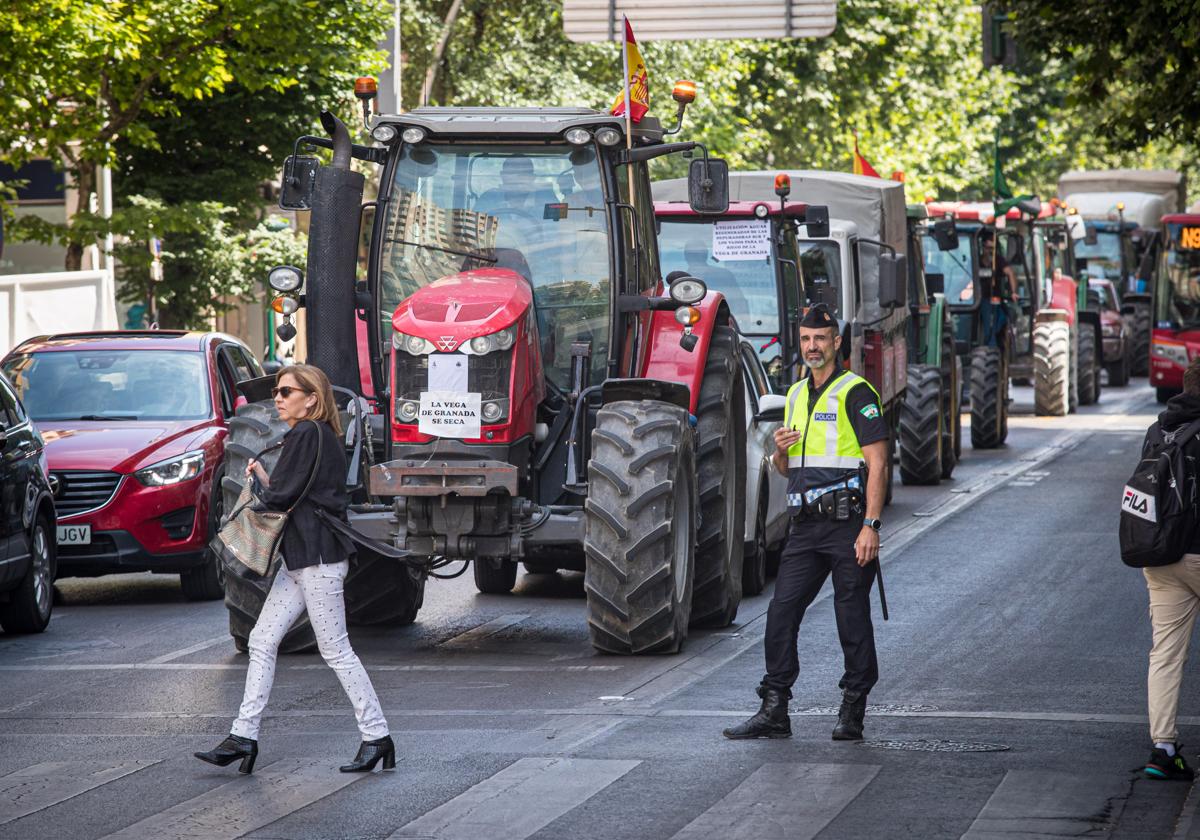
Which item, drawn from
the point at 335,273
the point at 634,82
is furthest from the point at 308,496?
the point at 634,82

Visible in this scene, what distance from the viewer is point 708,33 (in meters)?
23.4

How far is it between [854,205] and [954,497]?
9.76ft

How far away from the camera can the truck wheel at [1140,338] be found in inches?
1732

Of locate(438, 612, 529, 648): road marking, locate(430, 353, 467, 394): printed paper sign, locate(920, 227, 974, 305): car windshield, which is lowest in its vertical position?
locate(438, 612, 529, 648): road marking

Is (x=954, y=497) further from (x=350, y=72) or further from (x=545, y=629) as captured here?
(x=350, y=72)

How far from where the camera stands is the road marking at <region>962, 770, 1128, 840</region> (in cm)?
743

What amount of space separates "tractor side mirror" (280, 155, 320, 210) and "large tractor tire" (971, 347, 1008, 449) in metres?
14.8

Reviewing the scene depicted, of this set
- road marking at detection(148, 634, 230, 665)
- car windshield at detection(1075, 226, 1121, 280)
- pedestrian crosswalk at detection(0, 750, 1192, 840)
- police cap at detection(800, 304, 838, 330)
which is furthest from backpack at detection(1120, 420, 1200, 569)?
car windshield at detection(1075, 226, 1121, 280)

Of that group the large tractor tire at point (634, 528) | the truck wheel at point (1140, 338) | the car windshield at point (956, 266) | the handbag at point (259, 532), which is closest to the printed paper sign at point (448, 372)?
the large tractor tire at point (634, 528)

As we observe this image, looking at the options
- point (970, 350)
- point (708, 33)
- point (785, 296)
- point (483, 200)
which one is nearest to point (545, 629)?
point (483, 200)

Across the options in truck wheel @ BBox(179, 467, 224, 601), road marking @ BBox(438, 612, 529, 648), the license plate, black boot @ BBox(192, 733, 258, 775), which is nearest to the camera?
black boot @ BBox(192, 733, 258, 775)

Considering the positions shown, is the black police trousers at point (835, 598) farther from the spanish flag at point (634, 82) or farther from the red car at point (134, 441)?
the red car at point (134, 441)

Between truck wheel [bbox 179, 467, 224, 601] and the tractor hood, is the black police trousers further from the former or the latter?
truck wheel [bbox 179, 467, 224, 601]

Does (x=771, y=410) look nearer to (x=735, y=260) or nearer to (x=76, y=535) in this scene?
(x=76, y=535)
